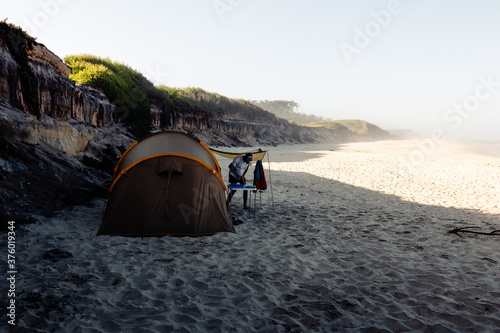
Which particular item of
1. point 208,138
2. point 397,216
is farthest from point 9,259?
point 208,138

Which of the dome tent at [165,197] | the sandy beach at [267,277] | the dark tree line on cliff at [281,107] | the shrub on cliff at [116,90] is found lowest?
the sandy beach at [267,277]

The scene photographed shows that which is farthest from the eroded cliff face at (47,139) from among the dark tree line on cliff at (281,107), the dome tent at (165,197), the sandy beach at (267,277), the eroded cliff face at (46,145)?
the dark tree line on cliff at (281,107)

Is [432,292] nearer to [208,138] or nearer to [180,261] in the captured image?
[180,261]

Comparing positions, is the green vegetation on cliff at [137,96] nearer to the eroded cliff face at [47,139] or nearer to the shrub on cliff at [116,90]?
the shrub on cliff at [116,90]

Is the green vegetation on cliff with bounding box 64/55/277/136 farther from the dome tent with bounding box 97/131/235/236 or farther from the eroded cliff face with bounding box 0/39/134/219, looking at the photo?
the dome tent with bounding box 97/131/235/236

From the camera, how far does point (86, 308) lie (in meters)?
3.45

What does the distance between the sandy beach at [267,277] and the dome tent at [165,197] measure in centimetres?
32

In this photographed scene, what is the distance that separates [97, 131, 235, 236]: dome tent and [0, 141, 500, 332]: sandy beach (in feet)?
1.06

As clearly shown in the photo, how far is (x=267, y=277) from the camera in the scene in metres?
4.55

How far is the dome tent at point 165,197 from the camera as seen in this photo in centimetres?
609

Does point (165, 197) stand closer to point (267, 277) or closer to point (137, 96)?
point (267, 277)

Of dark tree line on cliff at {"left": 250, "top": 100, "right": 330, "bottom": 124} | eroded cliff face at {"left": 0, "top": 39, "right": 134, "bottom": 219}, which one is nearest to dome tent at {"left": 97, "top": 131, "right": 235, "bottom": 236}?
eroded cliff face at {"left": 0, "top": 39, "right": 134, "bottom": 219}

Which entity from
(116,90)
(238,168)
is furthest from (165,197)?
(116,90)

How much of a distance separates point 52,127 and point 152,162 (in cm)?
539
